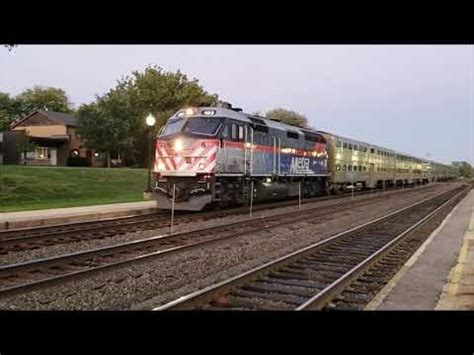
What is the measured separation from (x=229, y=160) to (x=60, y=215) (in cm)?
611

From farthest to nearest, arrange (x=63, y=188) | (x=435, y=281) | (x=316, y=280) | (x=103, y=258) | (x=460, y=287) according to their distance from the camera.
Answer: (x=63, y=188) < (x=103, y=258) < (x=316, y=280) < (x=435, y=281) < (x=460, y=287)

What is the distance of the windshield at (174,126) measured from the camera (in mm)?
19391

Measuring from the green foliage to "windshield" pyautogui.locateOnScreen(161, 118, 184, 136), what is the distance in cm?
2523

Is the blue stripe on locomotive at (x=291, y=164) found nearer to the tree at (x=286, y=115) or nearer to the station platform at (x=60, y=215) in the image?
the station platform at (x=60, y=215)

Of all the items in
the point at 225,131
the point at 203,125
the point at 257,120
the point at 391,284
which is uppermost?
the point at 257,120

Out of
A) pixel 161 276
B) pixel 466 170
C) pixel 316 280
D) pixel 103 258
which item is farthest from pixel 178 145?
pixel 466 170

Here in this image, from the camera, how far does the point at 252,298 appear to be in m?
7.66

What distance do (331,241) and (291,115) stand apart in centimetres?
8939

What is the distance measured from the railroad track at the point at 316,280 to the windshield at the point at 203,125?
663 cm

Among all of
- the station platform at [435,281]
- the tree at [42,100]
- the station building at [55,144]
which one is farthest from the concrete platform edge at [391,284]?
the tree at [42,100]

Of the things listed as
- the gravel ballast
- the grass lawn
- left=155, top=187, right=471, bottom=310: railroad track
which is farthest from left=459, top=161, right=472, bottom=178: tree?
the gravel ballast

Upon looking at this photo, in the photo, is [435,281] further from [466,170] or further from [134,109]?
[466,170]

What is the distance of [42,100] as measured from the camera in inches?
3944
